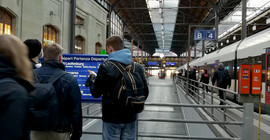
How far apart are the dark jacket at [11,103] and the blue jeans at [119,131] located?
1.31 metres

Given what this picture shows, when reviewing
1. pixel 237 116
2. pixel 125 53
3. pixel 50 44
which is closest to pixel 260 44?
pixel 237 116

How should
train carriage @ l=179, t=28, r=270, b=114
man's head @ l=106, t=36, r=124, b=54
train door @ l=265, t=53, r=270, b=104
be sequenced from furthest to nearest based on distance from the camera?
train carriage @ l=179, t=28, r=270, b=114
train door @ l=265, t=53, r=270, b=104
man's head @ l=106, t=36, r=124, b=54

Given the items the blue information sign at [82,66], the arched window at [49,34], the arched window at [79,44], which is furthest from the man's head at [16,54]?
the arched window at [79,44]

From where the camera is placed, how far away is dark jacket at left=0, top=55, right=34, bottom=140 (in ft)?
3.88

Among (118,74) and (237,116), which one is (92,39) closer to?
(237,116)

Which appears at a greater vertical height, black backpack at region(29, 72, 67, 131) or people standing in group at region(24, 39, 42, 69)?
people standing in group at region(24, 39, 42, 69)

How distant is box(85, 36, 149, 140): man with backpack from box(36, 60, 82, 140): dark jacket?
0.30 metres

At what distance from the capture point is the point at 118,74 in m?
2.44

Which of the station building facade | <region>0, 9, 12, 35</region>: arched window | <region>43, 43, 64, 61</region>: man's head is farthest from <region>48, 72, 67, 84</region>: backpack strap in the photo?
<region>0, 9, 12, 35</region>: arched window

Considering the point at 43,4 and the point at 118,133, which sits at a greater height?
the point at 43,4

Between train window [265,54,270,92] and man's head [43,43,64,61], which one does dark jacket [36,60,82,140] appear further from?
train window [265,54,270,92]

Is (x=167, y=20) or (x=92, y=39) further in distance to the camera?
(x=167, y=20)

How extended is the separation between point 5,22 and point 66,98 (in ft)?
34.1

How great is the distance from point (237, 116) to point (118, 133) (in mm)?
5743
